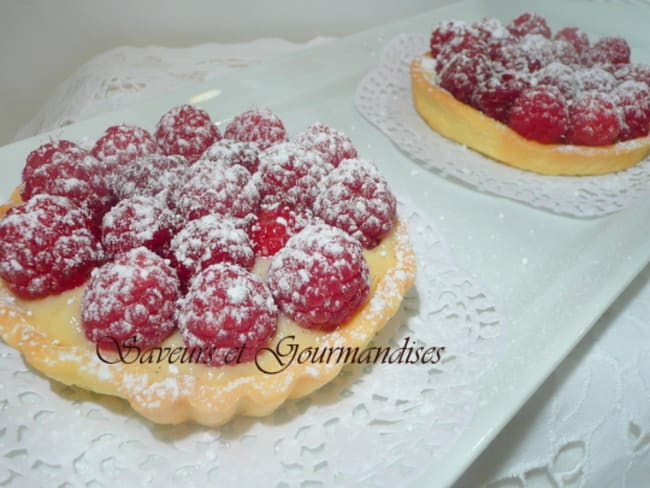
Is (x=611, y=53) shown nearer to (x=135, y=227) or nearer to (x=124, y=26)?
(x=135, y=227)

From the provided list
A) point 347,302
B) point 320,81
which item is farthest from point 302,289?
point 320,81

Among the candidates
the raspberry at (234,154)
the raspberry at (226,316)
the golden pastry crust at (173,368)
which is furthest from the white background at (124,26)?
the raspberry at (226,316)

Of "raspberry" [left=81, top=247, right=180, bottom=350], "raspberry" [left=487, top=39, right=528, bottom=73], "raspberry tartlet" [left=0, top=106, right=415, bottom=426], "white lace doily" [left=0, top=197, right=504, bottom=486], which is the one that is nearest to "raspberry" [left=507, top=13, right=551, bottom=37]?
"raspberry" [left=487, top=39, right=528, bottom=73]

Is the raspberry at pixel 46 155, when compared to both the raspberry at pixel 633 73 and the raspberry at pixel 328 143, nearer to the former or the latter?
the raspberry at pixel 328 143

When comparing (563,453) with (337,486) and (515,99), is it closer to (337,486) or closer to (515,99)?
(337,486)

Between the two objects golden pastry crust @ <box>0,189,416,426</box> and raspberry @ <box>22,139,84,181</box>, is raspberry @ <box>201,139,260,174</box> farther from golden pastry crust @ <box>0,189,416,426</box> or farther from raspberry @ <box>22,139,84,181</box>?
golden pastry crust @ <box>0,189,416,426</box>

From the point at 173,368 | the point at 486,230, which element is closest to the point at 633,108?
the point at 486,230
